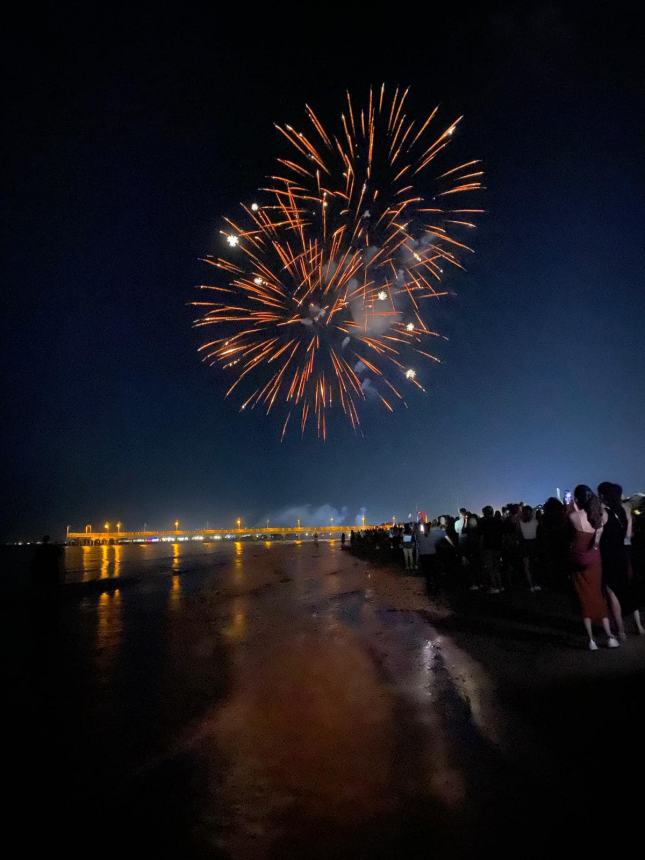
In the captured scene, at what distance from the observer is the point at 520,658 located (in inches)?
272

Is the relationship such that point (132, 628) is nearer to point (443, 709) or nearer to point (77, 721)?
point (77, 721)

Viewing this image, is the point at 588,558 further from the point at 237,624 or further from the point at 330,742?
the point at 237,624

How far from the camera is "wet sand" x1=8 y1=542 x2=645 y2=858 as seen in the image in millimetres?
3141

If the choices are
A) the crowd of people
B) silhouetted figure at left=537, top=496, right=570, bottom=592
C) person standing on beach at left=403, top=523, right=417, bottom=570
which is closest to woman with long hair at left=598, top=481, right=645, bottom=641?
the crowd of people

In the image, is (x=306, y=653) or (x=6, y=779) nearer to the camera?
(x=6, y=779)

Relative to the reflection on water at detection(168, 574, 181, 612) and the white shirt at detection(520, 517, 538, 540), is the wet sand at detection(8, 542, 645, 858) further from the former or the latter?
the reflection on water at detection(168, 574, 181, 612)

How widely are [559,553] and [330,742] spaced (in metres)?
10.2

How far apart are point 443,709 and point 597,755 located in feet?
4.84

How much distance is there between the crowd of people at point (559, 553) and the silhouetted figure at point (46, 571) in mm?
10069

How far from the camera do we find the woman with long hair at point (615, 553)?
7328 mm

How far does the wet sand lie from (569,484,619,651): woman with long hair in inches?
20.7

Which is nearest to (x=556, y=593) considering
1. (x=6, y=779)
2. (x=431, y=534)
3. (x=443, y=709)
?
(x=431, y=534)

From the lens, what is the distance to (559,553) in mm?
13039

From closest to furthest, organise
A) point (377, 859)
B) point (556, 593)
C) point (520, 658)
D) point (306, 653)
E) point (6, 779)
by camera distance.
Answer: point (377, 859), point (6, 779), point (520, 658), point (306, 653), point (556, 593)
